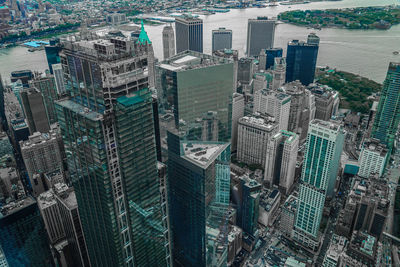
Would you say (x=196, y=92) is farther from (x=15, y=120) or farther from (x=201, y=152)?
(x=15, y=120)

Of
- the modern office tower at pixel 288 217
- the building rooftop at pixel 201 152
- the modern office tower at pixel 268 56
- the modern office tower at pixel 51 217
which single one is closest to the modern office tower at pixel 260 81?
the modern office tower at pixel 268 56

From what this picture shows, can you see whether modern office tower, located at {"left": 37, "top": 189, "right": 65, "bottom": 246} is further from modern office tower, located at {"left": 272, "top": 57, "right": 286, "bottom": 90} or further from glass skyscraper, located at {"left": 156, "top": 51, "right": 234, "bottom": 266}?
modern office tower, located at {"left": 272, "top": 57, "right": 286, "bottom": 90}

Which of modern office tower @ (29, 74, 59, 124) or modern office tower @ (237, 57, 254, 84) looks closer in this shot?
modern office tower @ (29, 74, 59, 124)

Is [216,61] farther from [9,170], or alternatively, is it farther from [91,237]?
[9,170]

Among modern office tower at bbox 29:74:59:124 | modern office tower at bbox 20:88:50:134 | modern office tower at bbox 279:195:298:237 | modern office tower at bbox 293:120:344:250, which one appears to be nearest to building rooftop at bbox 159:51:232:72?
modern office tower at bbox 293:120:344:250

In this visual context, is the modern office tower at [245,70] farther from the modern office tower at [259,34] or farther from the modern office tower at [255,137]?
the modern office tower at [255,137]

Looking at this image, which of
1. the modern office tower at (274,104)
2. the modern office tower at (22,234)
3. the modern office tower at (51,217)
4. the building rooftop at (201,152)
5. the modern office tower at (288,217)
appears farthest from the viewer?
the modern office tower at (274,104)

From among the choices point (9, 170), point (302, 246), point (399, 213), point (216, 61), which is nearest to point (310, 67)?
point (399, 213)
